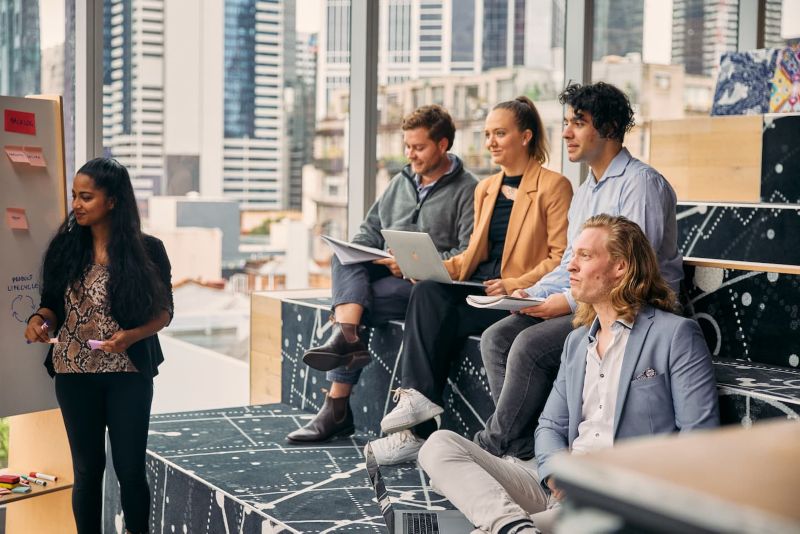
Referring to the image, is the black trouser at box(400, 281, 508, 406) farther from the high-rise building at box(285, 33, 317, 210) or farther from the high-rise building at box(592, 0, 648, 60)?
the high-rise building at box(592, 0, 648, 60)

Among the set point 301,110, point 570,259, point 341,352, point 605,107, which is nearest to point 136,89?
point 301,110

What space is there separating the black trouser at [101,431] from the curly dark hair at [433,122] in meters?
1.46

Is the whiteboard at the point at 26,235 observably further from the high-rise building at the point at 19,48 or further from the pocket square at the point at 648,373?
the pocket square at the point at 648,373

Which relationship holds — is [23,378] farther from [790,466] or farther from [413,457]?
[790,466]

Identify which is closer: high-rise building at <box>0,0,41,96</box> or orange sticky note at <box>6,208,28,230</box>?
orange sticky note at <box>6,208,28,230</box>

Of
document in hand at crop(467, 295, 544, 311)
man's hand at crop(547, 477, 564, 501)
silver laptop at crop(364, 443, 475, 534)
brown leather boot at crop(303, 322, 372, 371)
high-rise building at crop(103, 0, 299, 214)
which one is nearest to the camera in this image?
man's hand at crop(547, 477, 564, 501)

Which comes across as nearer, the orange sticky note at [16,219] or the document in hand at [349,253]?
the orange sticky note at [16,219]

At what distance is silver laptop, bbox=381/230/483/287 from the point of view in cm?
324

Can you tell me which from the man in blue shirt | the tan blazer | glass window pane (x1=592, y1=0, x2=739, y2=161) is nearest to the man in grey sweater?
the tan blazer

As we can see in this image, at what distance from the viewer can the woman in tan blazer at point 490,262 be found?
327cm

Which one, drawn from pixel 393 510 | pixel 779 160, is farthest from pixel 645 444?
pixel 779 160

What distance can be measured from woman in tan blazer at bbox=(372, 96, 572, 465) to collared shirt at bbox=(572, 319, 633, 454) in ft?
2.61

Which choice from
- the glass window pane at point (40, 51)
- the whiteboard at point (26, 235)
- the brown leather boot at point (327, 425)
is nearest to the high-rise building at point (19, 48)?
the glass window pane at point (40, 51)

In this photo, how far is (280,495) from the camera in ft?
10.2
